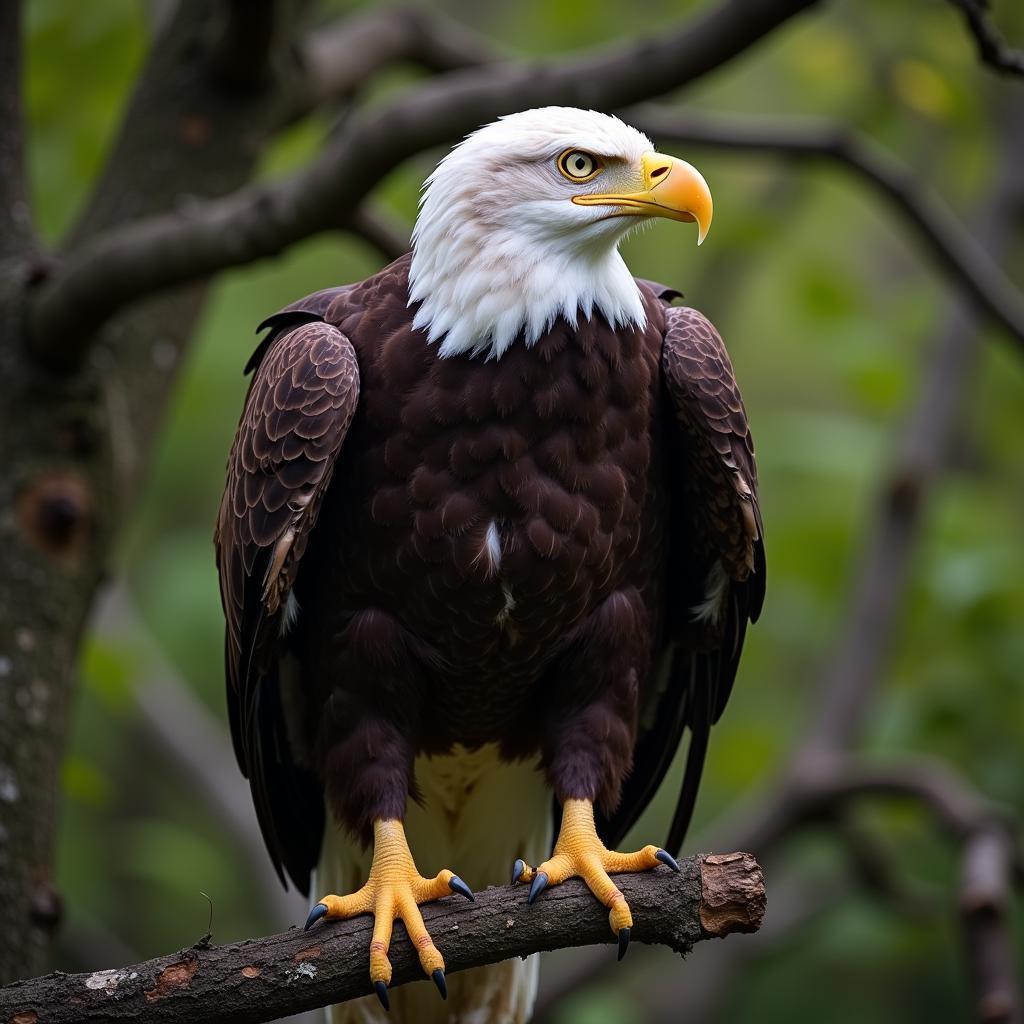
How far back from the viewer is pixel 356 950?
3391 millimetres

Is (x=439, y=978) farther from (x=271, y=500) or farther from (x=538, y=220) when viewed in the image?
(x=538, y=220)

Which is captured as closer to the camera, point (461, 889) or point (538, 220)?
point (461, 889)

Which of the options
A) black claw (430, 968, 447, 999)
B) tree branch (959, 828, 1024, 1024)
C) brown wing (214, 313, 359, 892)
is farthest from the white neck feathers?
tree branch (959, 828, 1024, 1024)

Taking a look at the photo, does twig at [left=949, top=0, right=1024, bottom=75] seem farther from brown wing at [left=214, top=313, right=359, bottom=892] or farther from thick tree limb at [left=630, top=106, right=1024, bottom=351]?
thick tree limb at [left=630, top=106, right=1024, bottom=351]

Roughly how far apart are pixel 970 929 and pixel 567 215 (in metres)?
3.33

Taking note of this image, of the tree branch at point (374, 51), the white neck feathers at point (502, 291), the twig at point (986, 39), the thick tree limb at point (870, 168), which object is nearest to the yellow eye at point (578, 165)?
the white neck feathers at point (502, 291)

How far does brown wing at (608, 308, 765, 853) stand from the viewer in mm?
3832

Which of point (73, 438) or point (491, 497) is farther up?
point (491, 497)

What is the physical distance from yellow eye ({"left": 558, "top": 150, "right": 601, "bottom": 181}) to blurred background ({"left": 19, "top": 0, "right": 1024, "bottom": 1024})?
8.29 feet

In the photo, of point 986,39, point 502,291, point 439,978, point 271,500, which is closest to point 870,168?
point 986,39

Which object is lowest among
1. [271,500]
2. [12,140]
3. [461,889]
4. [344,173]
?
[461,889]

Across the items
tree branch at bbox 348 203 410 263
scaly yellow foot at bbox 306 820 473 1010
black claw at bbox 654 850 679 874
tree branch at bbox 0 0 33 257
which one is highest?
tree branch at bbox 0 0 33 257

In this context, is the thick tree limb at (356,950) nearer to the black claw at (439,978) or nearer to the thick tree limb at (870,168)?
the black claw at (439,978)

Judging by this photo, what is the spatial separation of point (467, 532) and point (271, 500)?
506 millimetres
